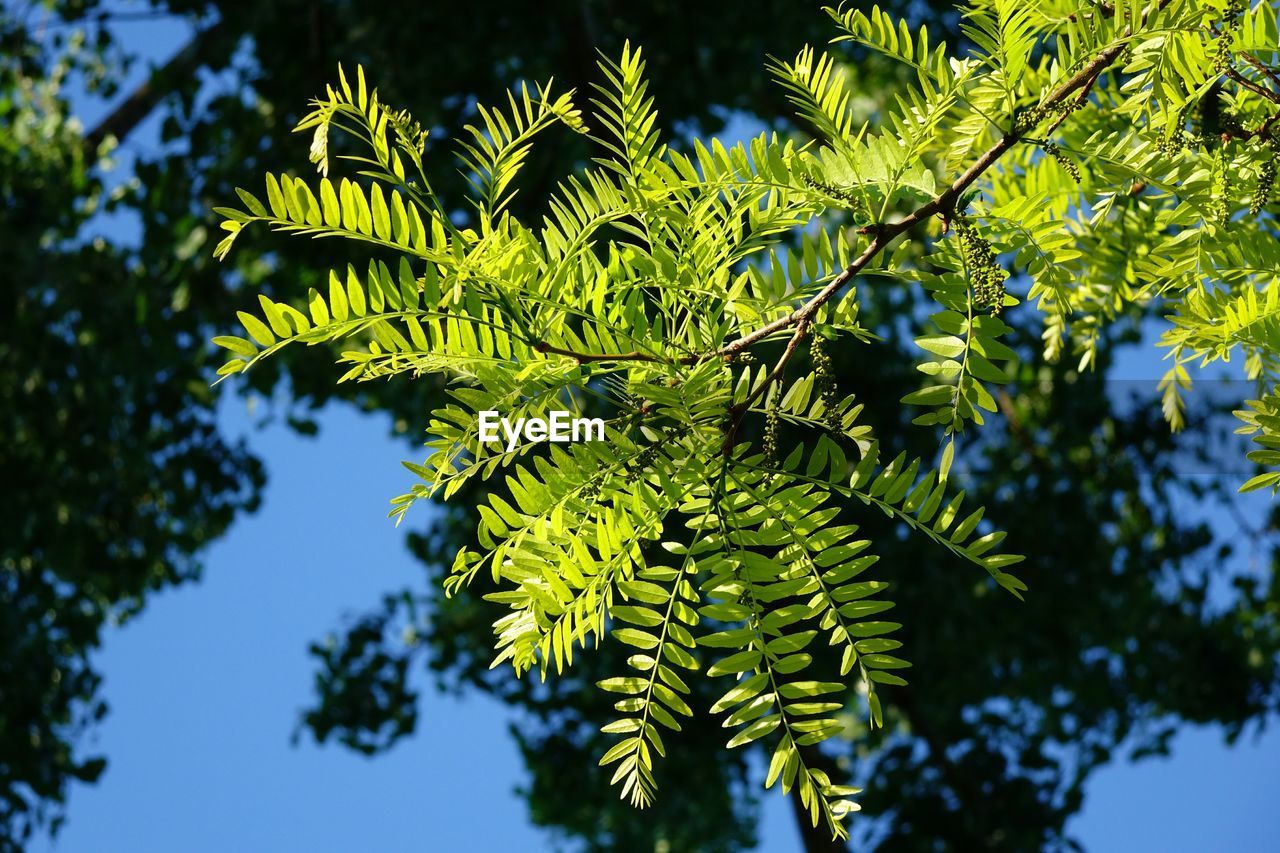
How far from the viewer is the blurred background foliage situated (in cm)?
354

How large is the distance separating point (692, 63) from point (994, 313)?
281 cm

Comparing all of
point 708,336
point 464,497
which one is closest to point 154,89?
point 464,497

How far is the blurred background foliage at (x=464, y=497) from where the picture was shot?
3.54 meters

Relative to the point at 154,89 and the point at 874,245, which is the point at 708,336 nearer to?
the point at 874,245

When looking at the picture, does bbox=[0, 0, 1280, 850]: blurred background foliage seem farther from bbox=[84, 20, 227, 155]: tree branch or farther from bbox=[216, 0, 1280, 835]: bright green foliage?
bbox=[216, 0, 1280, 835]: bright green foliage

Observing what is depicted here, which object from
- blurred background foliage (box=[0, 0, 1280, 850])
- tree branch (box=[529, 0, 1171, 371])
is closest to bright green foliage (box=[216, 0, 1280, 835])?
tree branch (box=[529, 0, 1171, 371])

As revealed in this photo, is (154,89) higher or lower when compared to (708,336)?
higher

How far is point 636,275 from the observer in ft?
2.97

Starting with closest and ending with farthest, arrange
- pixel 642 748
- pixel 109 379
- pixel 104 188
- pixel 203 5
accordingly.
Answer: pixel 642 748
pixel 109 379
pixel 203 5
pixel 104 188

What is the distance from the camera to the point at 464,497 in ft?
12.9

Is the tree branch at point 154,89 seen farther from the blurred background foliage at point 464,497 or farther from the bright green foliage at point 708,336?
the bright green foliage at point 708,336

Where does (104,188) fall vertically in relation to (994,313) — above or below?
above

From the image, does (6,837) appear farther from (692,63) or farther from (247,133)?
(692,63)

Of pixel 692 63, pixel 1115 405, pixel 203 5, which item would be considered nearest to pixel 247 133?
pixel 203 5
